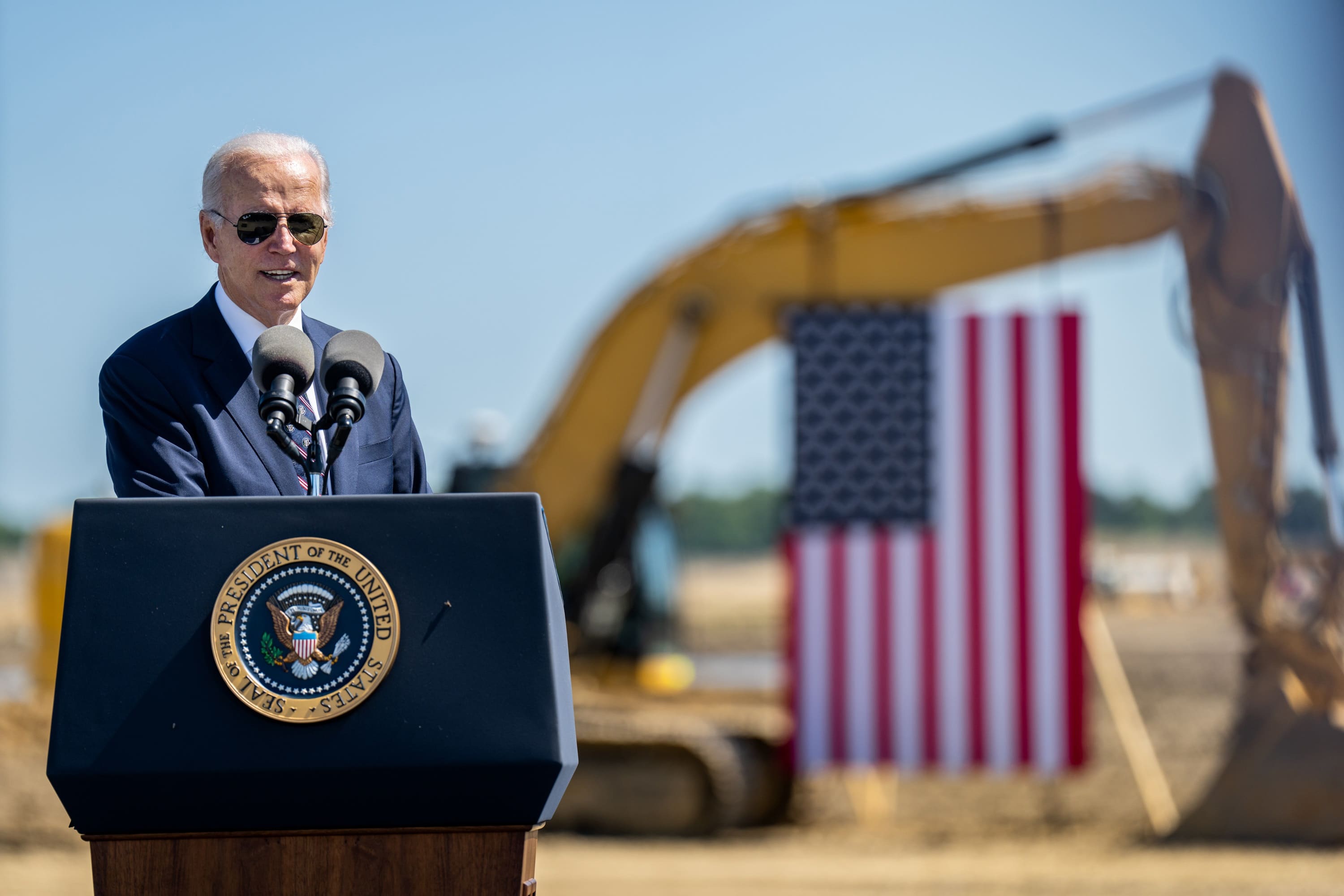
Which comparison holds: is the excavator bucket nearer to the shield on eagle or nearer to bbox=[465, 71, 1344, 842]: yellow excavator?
bbox=[465, 71, 1344, 842]: yellow excavator

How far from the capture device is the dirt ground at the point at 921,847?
841 centimetres

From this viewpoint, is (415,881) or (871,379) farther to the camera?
(871,379)

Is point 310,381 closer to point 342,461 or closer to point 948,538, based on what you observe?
point 342,461

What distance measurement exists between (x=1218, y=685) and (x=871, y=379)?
463 inches

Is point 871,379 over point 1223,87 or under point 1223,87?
under

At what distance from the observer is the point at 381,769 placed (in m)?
1.92

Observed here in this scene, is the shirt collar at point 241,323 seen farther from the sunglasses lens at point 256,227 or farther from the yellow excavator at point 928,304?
the yellow excavator at point 928,304

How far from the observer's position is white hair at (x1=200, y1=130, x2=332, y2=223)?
91.3 inches

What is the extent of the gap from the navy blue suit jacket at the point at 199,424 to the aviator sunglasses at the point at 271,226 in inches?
5.4

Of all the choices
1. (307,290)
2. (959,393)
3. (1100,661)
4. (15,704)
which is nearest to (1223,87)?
(959,393)

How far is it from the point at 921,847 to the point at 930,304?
132 inches

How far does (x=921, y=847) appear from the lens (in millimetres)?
9992

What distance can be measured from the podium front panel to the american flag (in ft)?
26.5

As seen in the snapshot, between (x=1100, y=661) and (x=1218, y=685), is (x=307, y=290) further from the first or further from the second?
(x=1218, y=685)
